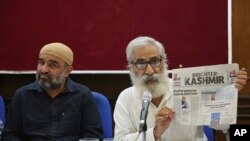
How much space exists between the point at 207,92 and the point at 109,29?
2.24m

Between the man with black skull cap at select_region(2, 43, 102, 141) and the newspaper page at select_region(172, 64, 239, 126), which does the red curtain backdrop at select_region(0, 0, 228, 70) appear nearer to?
the man with black skull cap at select_region(2, 43, 102, 141)

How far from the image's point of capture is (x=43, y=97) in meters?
2.99

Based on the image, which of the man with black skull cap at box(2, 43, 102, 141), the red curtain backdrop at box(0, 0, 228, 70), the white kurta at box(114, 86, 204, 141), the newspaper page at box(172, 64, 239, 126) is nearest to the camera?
the newspaper page at box(172, 64, 239, 126)

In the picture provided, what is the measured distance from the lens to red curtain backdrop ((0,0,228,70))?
13.7ft

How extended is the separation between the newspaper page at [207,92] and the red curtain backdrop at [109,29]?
79.7 inches

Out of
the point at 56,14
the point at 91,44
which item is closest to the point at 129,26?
the point at 91,44

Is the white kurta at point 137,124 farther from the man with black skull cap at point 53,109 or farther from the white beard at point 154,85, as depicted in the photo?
the man with black skull cap at point 53,109

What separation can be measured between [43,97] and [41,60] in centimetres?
27

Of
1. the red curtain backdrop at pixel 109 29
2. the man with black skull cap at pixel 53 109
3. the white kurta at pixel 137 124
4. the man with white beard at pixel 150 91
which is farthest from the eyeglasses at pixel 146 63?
the red curtain backdrop at pixel 109 29

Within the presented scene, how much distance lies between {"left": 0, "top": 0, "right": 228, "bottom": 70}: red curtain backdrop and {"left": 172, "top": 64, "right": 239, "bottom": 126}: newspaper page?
2024mm

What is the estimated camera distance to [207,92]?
2.18m

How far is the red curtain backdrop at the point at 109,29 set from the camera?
4188 mm

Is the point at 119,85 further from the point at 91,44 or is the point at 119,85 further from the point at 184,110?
the point at 184,110

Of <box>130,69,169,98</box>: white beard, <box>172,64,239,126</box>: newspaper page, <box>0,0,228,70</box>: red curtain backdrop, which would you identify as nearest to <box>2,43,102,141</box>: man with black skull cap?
<box>130,69,169,98</box>: white beard
